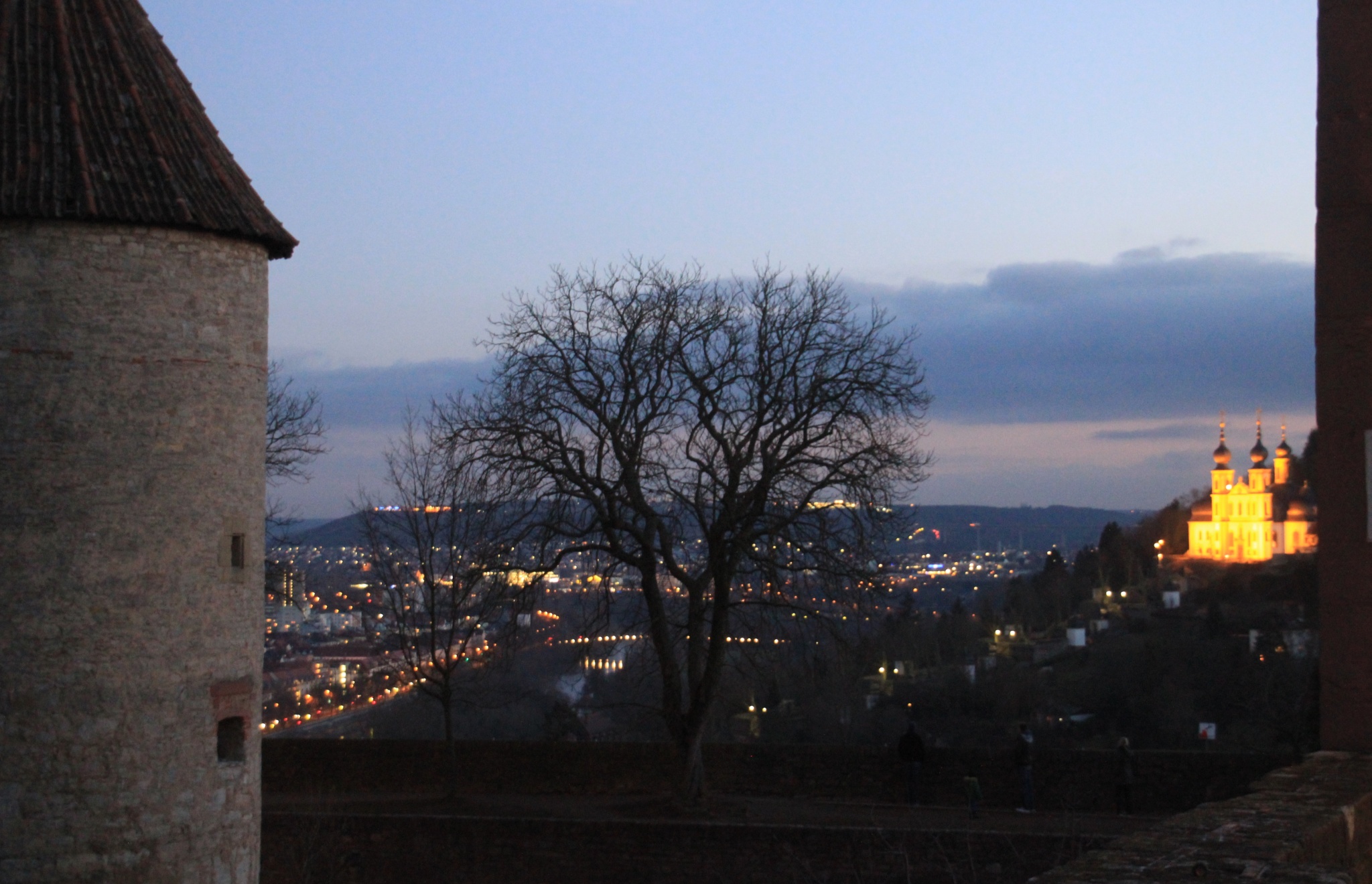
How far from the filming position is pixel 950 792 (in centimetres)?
1891

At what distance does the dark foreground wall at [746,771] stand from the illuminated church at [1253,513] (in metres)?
118

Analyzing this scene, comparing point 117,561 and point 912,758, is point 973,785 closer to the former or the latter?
point 912,758

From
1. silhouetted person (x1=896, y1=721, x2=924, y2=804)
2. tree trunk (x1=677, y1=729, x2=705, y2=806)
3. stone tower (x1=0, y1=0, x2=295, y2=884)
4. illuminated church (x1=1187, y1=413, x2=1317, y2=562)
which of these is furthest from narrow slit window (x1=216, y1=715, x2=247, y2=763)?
illuminated church (x1=1187, y1=413, x2=1317, y2=562)

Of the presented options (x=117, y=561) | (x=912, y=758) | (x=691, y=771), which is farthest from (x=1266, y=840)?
(x=691, y=771)

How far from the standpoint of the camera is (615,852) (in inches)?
680

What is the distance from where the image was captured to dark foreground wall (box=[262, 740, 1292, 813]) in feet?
57.6

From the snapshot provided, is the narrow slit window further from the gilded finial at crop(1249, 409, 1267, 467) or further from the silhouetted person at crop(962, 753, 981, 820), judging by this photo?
the gilded finial at crop(1249, 409, 1267, 467)

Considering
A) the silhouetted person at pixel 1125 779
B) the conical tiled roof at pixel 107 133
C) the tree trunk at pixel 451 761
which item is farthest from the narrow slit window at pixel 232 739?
the silhouetted person at pixel 1125 779

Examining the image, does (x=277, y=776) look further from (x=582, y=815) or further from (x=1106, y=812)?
(x=1106, y=812)

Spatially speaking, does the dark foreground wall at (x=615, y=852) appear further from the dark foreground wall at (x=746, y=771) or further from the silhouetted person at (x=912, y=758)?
→ the dark foreground wall at (x=746, y=771)

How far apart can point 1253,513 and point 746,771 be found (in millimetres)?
127671

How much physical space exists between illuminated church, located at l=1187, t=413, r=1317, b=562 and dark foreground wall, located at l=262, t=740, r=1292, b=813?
118 meters

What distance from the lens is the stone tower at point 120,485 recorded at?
1139 cm

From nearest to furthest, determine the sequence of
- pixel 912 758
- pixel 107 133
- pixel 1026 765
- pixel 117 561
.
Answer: pixel 117 561
pixel 107 133
pixel 1026 765
pixel 912 758
